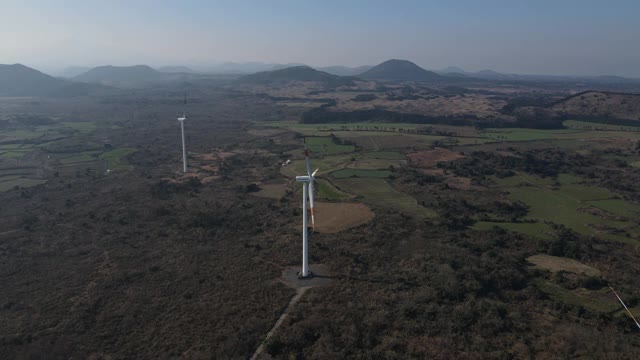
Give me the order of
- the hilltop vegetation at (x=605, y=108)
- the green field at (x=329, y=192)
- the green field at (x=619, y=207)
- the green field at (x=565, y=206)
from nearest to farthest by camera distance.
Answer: the green field at (x=565, y=206)
the green field at (x=619, y=207)
the green field at (x=329, y=192)
the hilltop vegetation at (x=605, y=108)

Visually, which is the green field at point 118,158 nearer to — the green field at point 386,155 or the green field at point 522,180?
the green field at point 386,155

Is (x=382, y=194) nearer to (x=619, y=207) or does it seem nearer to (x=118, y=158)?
(x=619, y=207)

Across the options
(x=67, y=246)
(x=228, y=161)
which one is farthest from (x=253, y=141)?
(x=67, y=246)

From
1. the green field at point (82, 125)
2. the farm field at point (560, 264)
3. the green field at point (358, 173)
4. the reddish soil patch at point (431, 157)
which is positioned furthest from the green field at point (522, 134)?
the green field at point (82, 125)

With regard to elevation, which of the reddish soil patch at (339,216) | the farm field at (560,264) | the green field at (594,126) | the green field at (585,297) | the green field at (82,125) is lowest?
the green field at (585,297)

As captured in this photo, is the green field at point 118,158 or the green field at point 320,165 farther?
the green field at point 118,158

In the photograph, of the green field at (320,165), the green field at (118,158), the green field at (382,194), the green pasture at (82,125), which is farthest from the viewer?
the green pasture at (82,125)

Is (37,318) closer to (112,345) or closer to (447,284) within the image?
(112,345)
